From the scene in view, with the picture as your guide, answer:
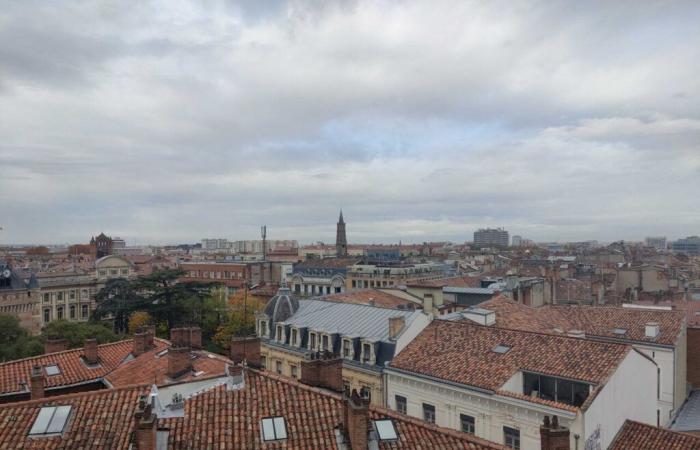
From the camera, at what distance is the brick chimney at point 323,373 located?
1898 cm

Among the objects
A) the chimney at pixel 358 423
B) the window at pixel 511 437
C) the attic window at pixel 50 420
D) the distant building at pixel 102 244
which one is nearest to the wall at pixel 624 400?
the window at pixel 511 437

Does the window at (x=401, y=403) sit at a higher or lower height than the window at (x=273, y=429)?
lower

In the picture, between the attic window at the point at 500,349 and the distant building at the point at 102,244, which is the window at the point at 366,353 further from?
the distant building at the point at 102,244

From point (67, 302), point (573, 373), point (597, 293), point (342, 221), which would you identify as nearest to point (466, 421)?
point (573, 373)

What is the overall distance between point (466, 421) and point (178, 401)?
1405cm

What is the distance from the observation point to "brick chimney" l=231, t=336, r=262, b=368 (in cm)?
2005

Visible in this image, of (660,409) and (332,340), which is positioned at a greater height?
(332,340)

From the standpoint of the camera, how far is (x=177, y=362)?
2206 cm

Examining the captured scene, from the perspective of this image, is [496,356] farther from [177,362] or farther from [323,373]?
[177,362]

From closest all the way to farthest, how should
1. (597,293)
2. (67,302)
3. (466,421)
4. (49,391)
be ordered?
1. (49,391)
2. (466,421)
3. (597,293)
4. (67,302)

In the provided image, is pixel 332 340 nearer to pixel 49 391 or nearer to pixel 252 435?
pixel 49 391

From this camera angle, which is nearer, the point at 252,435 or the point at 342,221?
the point at 252,435

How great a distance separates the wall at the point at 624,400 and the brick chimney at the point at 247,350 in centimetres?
Answer: 1281

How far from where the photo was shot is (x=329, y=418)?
1538 cm
